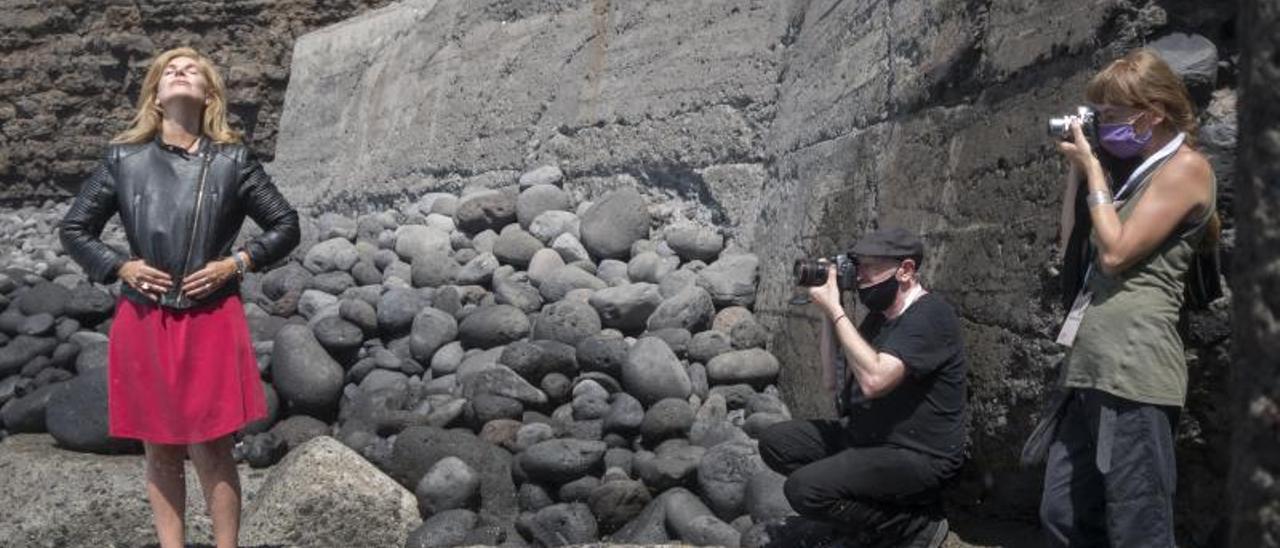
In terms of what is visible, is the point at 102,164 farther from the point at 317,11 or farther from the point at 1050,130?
the point at 317,11

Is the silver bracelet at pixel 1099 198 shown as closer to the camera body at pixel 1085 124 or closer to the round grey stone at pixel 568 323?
the camera body at pixel 1085 124

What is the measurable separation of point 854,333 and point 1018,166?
0.84 metres

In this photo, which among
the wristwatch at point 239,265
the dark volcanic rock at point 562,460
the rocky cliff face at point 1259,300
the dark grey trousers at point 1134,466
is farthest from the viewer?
the dark volcanic rock at point 562,460

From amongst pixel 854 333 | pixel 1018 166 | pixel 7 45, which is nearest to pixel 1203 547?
pixel 854 333

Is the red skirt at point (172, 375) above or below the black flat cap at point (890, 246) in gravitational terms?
below

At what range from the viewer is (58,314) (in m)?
8.63

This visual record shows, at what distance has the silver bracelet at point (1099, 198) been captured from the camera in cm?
320

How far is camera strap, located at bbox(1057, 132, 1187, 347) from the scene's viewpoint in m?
3.20

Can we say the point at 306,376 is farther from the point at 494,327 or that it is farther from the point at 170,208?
the point at 170,208

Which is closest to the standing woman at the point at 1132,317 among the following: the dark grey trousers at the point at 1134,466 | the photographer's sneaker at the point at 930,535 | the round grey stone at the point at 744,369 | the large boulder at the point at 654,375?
the dark grey trousers at the point at 1134,466

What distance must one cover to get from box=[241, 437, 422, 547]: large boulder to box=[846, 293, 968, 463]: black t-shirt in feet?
7.73

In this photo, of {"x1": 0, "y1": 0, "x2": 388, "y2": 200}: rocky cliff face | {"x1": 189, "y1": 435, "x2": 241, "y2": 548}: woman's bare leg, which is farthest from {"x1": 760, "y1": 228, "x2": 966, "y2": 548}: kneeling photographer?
{"x1": 0, "y1": 0, "x2": 388, "y2": 200}: rocky cliff face

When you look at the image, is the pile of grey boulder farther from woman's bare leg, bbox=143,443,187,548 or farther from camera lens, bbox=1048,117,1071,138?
camera lens, bbox=1048,117,1071,138

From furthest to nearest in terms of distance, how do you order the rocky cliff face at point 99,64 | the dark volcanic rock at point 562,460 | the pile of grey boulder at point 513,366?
1. the rocky cliff face at point 99,64
2. the dark volcanic rock at point 562,460
3. the pile of grey boulder at point 513,366
